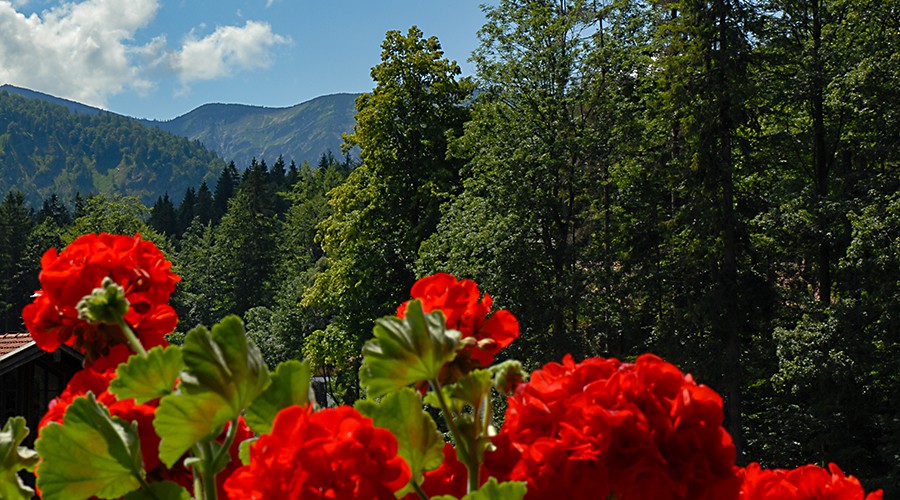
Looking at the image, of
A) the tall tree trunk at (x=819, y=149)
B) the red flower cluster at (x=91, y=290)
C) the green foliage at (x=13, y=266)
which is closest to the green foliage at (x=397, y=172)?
the tall tree trunk at (x=819, y=149)

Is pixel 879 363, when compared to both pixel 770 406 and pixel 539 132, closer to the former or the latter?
pixel 770 406

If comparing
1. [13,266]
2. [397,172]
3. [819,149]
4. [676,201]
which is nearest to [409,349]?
[819,149]

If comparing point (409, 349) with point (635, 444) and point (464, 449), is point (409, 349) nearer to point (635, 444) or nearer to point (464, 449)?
point (464, 449)

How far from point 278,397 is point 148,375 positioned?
6.7 inches

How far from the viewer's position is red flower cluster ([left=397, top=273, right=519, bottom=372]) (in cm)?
140

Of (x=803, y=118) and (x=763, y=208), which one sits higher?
(x=803, y=118)

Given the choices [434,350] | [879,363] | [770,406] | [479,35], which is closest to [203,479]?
[434,350]

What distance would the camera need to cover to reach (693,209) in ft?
58.4

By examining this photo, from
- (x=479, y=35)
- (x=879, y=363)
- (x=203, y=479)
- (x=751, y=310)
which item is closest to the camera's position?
(x=203, y=479)

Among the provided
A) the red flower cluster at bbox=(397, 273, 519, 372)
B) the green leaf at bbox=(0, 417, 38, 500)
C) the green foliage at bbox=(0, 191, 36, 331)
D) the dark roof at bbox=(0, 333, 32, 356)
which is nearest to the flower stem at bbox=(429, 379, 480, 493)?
the red flower cluster at bbox=(397, 273, 519, 372)

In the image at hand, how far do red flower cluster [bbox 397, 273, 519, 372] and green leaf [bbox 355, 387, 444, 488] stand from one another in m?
0.25

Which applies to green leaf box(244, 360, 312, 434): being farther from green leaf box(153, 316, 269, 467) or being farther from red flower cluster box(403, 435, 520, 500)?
red flower cluster box(403, 435, 520, 500)

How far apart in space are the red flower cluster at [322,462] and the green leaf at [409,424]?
13 cm

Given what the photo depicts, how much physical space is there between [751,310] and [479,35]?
Answer: 8.85 m
